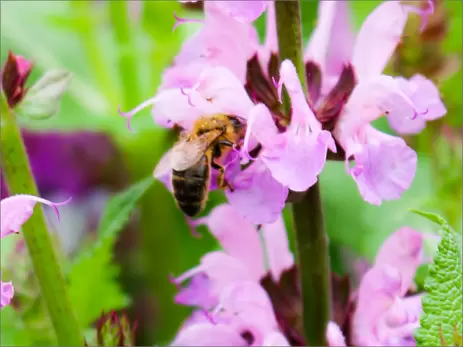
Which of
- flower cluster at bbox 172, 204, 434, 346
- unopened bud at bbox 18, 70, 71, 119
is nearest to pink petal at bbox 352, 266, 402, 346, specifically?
flower cluster at bbox 172, 204, 434, 346

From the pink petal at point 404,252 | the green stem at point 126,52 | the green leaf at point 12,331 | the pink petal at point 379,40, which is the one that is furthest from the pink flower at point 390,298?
the green stem at point 126,52

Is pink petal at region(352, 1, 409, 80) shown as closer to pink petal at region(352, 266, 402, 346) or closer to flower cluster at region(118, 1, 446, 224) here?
flower cluster at region(118, 1, 446, 224)

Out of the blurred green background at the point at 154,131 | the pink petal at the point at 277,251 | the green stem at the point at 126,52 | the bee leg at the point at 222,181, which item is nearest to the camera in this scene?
the bee leg at the point at 222,181

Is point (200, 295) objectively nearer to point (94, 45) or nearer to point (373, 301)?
point (373, 301)

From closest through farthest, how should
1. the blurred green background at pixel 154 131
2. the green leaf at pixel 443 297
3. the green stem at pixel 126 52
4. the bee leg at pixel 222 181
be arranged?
the green leaf at pixel 443 297
the bee leg at pixel 222 181
the blurred green background at pixel 154 131
the green stem at pixel 126 52

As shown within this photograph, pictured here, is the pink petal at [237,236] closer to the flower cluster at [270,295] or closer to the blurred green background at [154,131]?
the flower cluster at [270,295]

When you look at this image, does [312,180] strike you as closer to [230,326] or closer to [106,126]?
[230,326]

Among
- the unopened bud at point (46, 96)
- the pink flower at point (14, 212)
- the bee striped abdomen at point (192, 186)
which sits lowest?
the bee striped abdomen at point (192, 186)

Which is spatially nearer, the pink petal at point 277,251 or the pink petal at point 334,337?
the pink petal at point 334,337
